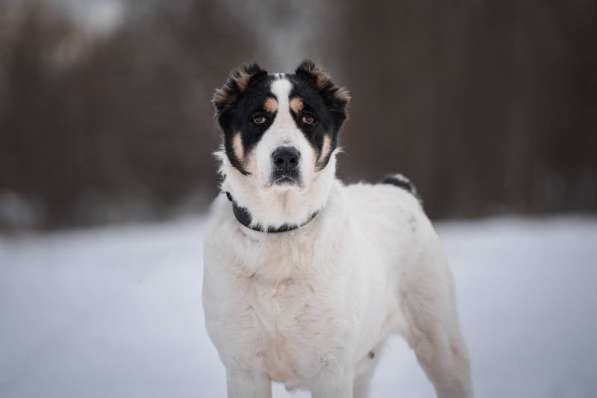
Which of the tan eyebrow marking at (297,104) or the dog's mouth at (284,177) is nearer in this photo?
the dog's mouth at (284,177)

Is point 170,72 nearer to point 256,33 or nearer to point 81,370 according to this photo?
point 256,33

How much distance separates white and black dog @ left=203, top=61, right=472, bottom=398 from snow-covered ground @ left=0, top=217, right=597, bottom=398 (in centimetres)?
211

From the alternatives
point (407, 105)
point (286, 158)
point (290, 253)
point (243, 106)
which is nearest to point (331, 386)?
point (290, 253)

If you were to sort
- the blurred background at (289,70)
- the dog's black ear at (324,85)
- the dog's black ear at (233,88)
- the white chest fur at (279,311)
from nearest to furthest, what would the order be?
the white chest fur at (279,311) → the dog's black ear at (233,88) → the dog's black ear at (324,85) → the blurred background at (289,70)

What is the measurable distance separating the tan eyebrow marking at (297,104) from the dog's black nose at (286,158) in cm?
36

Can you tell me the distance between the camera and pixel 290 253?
3.54 metres

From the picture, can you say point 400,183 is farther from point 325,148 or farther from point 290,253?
point 290,253

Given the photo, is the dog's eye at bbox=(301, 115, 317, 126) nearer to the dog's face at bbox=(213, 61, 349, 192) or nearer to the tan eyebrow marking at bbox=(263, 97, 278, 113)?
→ the dog's face at bbox=(213, 61, 349, 192)

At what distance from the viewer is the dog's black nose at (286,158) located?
342 cm

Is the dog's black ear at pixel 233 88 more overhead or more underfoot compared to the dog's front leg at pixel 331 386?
more overhead

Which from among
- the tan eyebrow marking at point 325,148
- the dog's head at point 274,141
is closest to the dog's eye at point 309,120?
the dog's head at point 274,141

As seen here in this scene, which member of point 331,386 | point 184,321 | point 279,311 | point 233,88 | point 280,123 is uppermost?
point 233,88

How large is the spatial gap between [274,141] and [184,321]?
16.0ft

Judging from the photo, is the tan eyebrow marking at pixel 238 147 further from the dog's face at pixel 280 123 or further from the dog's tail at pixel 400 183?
the dog's tail at pixel 400 183
